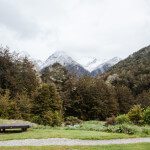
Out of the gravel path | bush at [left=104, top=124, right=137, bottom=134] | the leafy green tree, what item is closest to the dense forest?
the leafy green tree

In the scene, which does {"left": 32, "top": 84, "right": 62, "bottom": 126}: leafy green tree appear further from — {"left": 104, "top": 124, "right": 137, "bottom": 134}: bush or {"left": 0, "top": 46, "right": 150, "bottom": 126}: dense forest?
{"left": 104, "top": 124, "right": 137, "bottom": 134}: bush

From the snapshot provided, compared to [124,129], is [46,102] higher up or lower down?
higher up

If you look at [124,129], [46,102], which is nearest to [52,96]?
[46,102]

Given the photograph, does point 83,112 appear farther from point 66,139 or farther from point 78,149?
point 78,149

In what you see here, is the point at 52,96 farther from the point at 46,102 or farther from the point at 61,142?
the point at 61,142

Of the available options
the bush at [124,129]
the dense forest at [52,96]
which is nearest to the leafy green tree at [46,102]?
the dense forest at [52,96]

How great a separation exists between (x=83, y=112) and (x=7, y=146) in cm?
4760

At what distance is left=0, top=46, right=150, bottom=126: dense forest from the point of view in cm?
5056

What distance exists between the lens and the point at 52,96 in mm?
51406

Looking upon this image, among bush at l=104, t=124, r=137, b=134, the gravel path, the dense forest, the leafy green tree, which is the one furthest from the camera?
the dense forest

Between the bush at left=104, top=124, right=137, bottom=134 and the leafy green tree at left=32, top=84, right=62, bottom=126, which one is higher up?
the leafy green tree at left=32, top=84, right=62, bottom=126

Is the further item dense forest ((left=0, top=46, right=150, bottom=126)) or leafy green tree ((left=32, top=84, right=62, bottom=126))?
dense forest ((left=0, top=46, right=150, bottom=126))

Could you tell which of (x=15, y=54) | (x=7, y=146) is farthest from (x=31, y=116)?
(x=7, y=146)

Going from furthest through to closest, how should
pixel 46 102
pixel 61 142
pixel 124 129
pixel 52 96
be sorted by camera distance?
pixel 52 96
pixel 46 102
pixel 124 129
pixel 61 142
